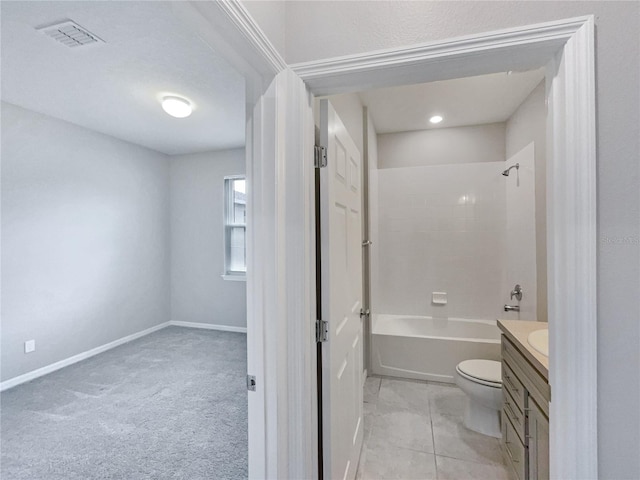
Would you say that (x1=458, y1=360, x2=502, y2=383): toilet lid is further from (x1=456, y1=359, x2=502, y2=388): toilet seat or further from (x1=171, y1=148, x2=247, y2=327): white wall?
(x1=171, y1=148, x2=247, y2=327): white wall

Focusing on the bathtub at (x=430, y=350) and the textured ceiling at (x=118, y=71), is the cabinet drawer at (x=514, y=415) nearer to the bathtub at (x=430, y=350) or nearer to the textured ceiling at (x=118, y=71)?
the bathtub at (x=430, y=350)

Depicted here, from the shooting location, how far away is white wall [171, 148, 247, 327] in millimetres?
4324

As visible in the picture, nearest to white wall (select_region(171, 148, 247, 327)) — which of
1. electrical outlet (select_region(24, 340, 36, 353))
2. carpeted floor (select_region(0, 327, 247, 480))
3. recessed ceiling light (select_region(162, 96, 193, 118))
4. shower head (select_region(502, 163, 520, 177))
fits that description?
carpeted floor (select_region(0, 327, 247, 480))

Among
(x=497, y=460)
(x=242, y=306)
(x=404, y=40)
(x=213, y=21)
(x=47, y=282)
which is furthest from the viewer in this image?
(x=242, y=306)

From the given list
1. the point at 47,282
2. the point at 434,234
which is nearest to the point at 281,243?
the point at 434,234

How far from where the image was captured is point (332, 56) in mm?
1035

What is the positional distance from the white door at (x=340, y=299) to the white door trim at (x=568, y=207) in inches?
20.9

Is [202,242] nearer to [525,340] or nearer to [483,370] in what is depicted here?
[483,370]

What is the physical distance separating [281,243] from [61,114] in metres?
3.45

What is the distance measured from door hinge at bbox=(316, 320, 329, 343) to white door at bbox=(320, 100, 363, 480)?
0.02 metres

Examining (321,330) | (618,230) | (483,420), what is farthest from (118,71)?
(483,420)

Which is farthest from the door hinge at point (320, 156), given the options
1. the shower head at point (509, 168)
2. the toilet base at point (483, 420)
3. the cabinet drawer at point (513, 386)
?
the shower head at point (509, 168)

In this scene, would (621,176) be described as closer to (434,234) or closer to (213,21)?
(213,21)

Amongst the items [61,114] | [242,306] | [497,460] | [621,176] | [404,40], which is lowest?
[497,460]
